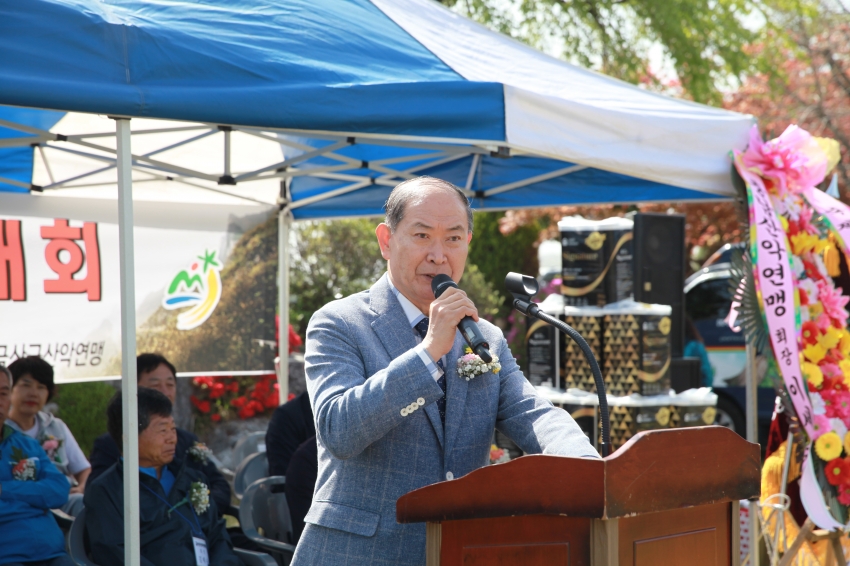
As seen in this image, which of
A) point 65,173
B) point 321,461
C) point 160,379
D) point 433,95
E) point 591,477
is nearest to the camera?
point 591,477

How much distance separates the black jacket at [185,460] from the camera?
4.39 meters

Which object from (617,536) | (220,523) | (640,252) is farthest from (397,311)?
(640,252)

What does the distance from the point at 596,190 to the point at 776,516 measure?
2.17m

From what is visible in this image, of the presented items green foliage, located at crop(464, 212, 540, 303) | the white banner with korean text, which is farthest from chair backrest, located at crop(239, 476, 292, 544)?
green foliage, located at crop(464, 212, 540, 303)

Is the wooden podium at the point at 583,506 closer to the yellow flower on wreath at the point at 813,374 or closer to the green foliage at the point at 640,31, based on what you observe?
the yellow flower on wreath at the point at 813,374

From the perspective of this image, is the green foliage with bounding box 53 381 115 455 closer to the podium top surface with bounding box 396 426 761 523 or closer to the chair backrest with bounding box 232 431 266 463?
the chair backrest with bounding box 232 431 266 463

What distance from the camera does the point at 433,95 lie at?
3365 millimetres

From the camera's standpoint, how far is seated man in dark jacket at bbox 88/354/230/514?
4.41 meters

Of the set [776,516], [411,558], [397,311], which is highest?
[397,311]

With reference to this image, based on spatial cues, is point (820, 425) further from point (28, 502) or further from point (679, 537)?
point (28, 502)

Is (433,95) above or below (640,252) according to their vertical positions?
above

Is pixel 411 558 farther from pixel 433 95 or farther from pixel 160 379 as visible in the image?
pixel 160 379

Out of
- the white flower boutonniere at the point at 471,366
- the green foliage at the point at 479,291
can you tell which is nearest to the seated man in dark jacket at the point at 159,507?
the white flower boutonniere at the point at 471,366

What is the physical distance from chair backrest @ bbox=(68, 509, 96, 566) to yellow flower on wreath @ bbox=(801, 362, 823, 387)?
3407 mm
